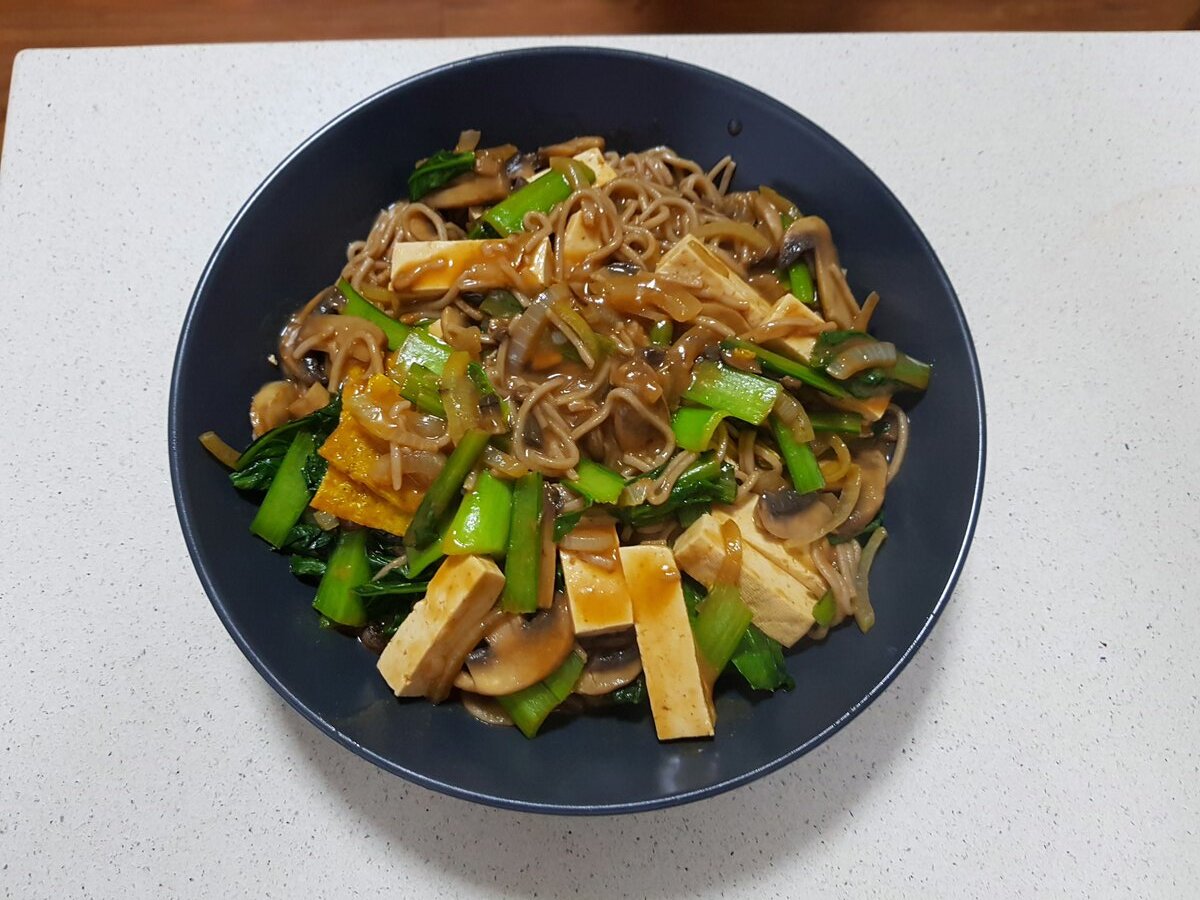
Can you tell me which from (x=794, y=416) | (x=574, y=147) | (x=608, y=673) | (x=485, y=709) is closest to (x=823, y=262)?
(x=794, y=416)

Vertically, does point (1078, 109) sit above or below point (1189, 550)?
above

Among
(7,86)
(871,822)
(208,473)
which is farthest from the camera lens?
(7,86)

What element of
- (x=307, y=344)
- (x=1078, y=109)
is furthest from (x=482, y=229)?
(x=1078, y=109)

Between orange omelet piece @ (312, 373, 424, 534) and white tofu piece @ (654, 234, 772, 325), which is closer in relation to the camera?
orange omelet piece @ (312, 373, 424, 534)

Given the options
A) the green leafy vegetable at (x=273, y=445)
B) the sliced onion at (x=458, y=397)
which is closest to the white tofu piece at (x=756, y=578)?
the sliced onion at (x=458, y=397)

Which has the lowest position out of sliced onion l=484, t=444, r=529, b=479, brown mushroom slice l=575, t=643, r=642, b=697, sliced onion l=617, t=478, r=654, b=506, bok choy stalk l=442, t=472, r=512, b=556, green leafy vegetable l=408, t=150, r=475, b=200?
brown mushroom slice l=575, t=643, r=642, b=697

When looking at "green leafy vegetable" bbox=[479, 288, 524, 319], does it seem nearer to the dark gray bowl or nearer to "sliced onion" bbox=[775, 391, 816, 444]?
the dark gray bowl

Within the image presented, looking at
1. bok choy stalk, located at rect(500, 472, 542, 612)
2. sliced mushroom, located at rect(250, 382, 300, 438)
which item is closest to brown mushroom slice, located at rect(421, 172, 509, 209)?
→ sliced mushroom, located at rect(250, 382, 300, 438)

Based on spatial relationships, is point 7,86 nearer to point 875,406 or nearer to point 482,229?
point 482,229
